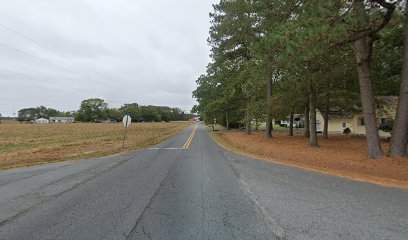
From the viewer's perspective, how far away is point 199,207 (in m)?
6.21

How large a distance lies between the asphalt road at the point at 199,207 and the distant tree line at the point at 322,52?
4876 mm

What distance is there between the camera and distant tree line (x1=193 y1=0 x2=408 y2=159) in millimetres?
10844

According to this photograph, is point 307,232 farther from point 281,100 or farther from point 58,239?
point 281,100

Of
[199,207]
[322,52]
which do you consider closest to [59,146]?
[322,52]

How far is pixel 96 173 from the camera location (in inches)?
425

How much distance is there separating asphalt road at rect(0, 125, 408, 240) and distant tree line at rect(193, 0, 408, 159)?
4876 mm

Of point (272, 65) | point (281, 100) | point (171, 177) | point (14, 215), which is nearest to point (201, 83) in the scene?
point (281, 100)

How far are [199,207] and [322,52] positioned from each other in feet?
27.0

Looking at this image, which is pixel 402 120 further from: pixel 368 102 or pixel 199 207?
pixel 199 207

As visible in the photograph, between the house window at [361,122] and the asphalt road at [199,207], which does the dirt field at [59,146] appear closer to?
the asphalt road at [199,207]

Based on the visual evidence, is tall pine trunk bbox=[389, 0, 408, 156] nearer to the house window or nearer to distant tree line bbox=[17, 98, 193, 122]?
the house window

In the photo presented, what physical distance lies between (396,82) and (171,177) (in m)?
19.4

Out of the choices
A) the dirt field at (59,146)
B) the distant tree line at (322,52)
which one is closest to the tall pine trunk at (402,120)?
the distant tree line at (322,52)

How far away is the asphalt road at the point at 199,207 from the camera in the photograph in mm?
4797
